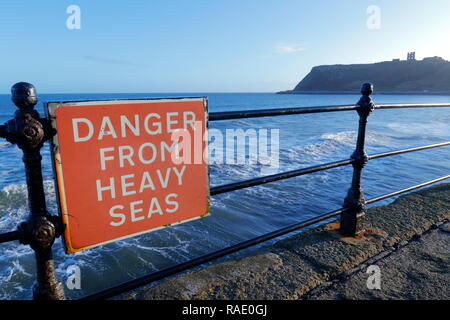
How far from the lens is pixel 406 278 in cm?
182

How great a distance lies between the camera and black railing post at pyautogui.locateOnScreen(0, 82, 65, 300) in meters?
1.07

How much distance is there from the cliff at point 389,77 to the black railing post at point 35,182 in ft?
358

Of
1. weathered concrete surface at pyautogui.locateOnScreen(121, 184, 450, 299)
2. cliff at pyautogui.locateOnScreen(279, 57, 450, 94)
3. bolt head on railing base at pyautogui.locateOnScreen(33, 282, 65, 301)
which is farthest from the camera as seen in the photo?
cliff at pyautogui.locateOnScreen(279, 57, 450, 94)

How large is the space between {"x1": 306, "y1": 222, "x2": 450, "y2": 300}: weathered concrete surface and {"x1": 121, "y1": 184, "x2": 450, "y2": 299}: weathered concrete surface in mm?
55

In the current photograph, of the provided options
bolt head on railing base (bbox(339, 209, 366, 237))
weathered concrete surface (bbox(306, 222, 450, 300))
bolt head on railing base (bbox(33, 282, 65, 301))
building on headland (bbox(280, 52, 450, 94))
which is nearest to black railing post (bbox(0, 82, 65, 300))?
bolt head on railing base (bbox(33, 282, 65, 301))

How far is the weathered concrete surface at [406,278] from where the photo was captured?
167cm

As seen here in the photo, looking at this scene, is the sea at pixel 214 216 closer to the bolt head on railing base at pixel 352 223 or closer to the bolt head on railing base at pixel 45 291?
the bolt head on railing base at pixel 45 291

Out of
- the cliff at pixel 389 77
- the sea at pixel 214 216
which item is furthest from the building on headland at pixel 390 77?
the sea at pixel 214 216

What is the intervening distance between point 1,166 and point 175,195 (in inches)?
503

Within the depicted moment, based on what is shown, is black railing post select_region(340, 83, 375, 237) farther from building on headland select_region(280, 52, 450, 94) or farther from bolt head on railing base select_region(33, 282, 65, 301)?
building on headland select_region(280, 52, 450, 94)

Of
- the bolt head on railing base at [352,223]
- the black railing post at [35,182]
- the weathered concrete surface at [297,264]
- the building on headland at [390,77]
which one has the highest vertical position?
the building on headland at [390,77]

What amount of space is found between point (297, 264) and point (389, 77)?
129 metres

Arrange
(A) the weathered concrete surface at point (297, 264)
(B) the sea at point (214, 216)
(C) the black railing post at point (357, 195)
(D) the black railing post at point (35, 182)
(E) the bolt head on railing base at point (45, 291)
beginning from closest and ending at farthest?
(D) the black railing post at point (35, 182)
(E) the bolt head on railing base at point (45, 291)
(A) the weathered concrete surface at point (297, 264)
(C) the black railing post at point (357, 195)
(B) the sea at point (214, 216)
